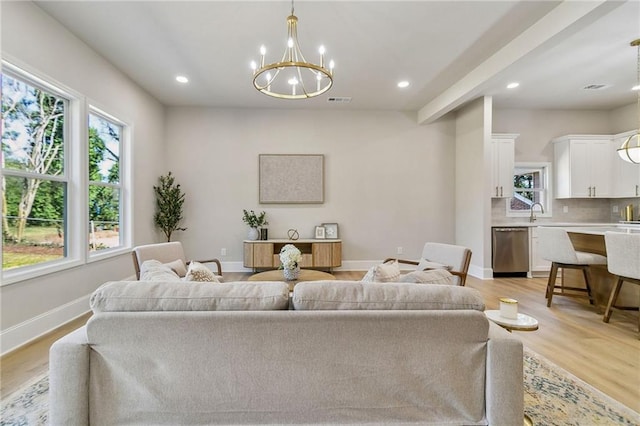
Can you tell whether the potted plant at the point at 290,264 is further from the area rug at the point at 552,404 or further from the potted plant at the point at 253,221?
the potted plant at the point at 253,221

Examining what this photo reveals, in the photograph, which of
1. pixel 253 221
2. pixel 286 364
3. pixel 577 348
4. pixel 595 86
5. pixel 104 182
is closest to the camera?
pixel 286 364

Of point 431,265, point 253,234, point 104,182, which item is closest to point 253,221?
point 253,234

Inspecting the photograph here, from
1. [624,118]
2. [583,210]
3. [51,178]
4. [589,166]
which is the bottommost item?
[583,210]

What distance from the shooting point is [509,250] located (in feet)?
15.9

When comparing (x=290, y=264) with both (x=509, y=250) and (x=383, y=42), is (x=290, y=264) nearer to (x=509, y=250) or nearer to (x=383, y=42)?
(x=383, y=42)

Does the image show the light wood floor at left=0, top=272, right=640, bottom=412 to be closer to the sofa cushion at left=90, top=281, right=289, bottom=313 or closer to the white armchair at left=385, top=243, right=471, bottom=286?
the white armchair at left=385, top=243, right=471, bottom=286

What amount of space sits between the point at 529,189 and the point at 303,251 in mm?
4465

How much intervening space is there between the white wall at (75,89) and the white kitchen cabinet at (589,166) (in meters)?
7.31

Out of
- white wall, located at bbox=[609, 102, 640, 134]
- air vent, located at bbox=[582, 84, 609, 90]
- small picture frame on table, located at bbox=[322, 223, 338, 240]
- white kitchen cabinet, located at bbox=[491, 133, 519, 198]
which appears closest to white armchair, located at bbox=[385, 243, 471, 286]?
small picture frame on table, located at bbox=[322, 223, 338, 240]

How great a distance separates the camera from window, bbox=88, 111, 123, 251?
11.5 ft

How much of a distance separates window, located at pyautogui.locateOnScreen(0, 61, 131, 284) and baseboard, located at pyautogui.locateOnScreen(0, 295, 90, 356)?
0.41 metres

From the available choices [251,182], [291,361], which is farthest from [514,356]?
[251,182]

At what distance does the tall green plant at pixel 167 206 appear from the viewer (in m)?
4.88

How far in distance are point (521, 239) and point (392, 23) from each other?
4.08 m
